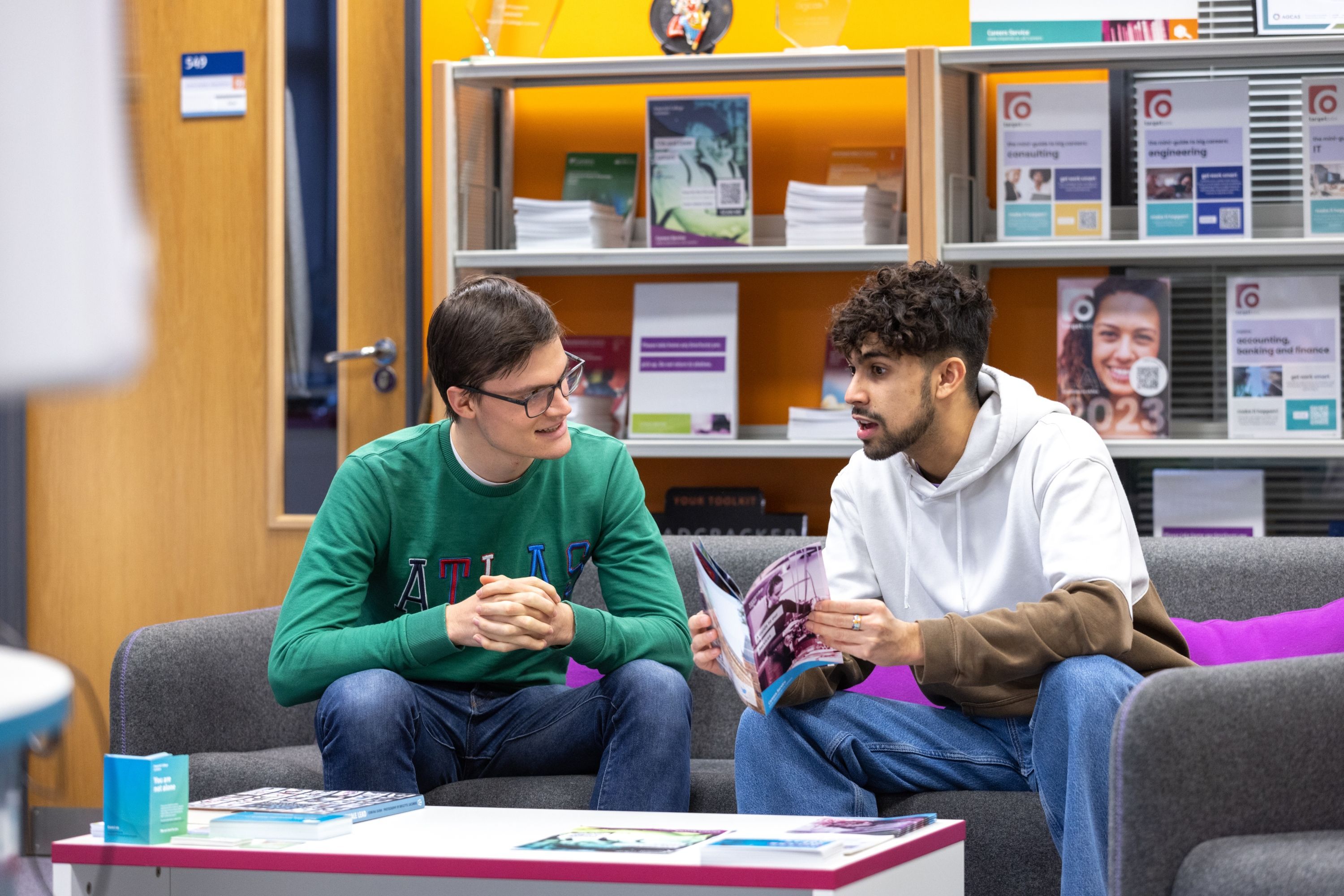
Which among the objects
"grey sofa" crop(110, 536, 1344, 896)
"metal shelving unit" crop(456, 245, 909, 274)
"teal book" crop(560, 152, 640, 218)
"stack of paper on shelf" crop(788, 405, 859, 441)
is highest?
"teal book" crop(560, 152, 640, 218)

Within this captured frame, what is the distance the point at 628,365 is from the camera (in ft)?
11.0

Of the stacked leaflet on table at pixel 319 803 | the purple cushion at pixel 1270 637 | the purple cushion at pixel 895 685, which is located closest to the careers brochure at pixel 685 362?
the purple cushion at pixel 895 685

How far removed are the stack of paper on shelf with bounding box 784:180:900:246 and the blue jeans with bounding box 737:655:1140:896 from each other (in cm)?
132

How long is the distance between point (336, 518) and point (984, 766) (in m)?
1.02

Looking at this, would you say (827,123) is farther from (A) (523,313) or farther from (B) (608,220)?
(A) (523,313)

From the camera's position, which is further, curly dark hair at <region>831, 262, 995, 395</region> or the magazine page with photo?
the magazine page with photo

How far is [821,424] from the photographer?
123 inches

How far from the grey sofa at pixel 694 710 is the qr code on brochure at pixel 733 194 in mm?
848

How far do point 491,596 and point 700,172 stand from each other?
1504 millimetres

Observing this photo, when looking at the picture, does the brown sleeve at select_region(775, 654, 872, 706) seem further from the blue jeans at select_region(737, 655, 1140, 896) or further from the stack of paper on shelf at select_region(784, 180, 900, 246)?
the stack of paper on shelf at select_region(784, 180, 900, 246)

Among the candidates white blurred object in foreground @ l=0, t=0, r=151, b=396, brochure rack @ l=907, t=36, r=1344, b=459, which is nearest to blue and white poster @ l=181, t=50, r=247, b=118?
brochure rack @ l=907, t=36, r=1344, b=459

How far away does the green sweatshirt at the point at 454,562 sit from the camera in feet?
6.68

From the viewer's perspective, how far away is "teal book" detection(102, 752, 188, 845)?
57.6 inches

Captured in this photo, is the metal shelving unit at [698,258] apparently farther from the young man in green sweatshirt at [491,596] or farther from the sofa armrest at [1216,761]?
the sofa armrest at [1216,761]
